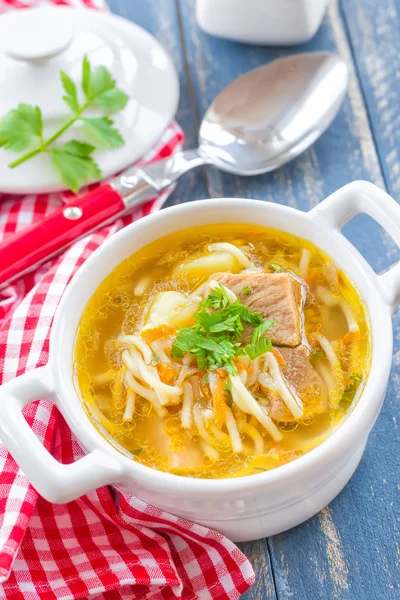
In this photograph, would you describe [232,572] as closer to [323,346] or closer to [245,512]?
[245,512]

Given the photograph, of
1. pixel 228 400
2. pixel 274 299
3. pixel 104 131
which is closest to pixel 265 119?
pixel 104 131

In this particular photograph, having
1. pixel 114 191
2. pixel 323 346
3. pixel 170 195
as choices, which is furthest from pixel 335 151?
pixel 323 346

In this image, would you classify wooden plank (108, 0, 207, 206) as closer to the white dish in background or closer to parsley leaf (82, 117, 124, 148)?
the white dish in background

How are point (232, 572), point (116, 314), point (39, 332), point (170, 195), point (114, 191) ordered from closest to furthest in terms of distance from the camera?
point (232, 572), point (116, 314), point (39, 332), point (114, 191), point (170, 195)

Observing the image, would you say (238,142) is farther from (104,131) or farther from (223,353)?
(223,353)

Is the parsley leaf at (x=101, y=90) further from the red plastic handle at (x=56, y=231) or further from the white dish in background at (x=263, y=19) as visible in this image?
the white dish in background at (x=263, y=19)

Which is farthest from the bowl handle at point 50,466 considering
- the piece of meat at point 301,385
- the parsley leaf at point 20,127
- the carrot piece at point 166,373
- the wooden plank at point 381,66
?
the wooden plank at point 381,66

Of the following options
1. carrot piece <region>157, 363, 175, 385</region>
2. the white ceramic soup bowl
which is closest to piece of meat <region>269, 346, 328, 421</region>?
the white ceramic soup bowl
